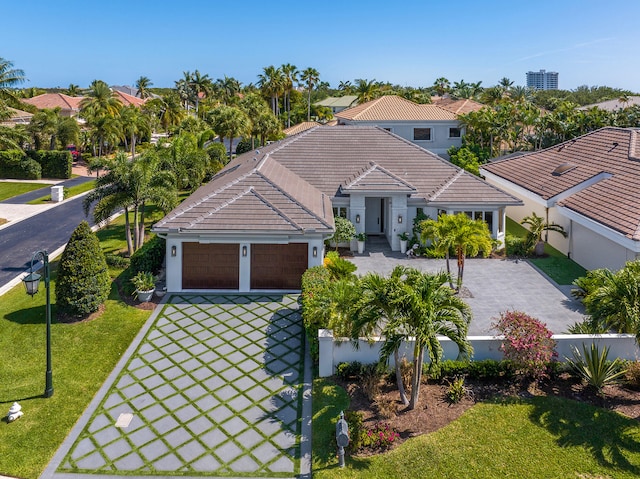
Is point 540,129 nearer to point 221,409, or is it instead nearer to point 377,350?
point 377,350

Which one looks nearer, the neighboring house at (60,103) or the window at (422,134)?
the window at (422,134)

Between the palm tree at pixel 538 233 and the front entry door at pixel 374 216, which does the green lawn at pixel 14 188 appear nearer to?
the front entry door at pixel 374 216

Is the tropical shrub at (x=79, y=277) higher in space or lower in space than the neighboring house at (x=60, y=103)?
lower

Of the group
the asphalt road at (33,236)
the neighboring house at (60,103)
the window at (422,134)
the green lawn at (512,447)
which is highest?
the neighboring house at (60,103)

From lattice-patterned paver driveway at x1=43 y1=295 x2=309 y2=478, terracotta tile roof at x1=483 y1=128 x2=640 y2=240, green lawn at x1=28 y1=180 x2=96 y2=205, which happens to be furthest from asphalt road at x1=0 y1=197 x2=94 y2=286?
terracotta tile roof at x1=483 y1=128 x2=640 y2=240

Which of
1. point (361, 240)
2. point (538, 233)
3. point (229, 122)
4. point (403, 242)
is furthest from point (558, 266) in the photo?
point (229, 122)

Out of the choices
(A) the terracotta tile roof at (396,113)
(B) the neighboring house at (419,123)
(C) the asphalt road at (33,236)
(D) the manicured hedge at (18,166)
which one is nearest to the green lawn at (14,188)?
(D) the manicured hedge at (18,166)

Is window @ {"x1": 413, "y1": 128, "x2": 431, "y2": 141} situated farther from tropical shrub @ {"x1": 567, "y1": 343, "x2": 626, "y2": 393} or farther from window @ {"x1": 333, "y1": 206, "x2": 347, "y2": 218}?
tropical shrub @ {"x1": 567, "y1": 343, "x2": 626, "y2": 393}

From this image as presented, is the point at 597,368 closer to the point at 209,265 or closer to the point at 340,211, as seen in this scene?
the point at 209,265
